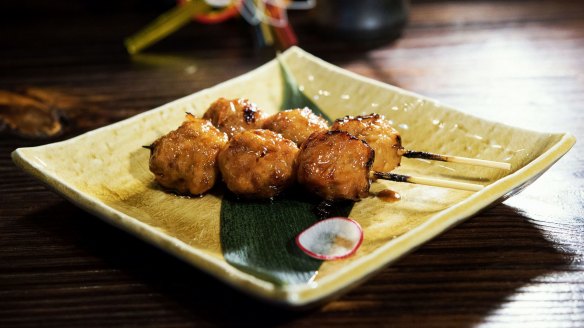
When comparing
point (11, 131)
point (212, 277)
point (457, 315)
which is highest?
point (457, 315)

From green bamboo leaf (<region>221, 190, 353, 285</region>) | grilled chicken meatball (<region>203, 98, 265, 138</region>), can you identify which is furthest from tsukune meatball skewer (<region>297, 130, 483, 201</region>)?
grilled chicken meatball (<region>203, 98, 265, 138</region>)

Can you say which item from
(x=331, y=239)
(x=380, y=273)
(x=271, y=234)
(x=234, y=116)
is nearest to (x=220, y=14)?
(x=234, y=116)

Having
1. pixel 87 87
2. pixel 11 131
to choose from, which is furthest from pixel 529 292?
pixel 87 87

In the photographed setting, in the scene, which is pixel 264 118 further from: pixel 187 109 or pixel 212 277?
pixel 212 277

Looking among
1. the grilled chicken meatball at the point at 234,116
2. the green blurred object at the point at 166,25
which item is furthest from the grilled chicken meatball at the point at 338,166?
the green blurred object at the point at 166,25

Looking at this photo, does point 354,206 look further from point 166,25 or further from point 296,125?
point 166,25

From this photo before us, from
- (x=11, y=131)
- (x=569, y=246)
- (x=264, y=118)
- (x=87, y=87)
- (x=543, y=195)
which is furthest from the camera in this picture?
(x=87, y=87)
